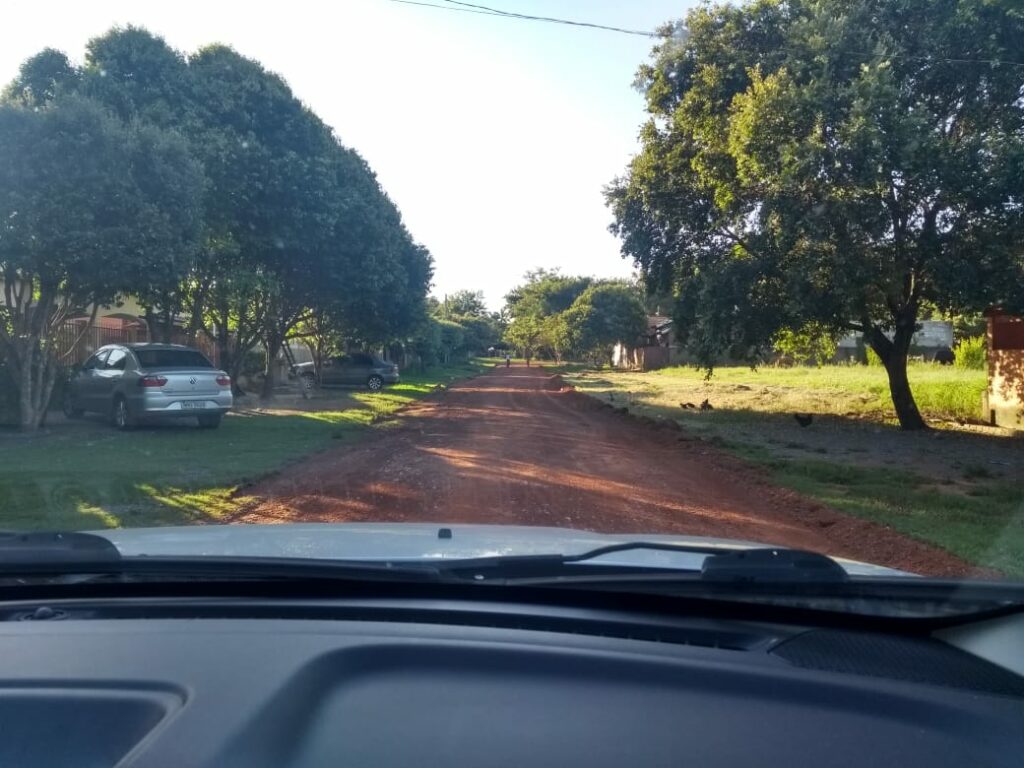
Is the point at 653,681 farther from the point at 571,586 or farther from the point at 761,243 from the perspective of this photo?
the point at 761,243

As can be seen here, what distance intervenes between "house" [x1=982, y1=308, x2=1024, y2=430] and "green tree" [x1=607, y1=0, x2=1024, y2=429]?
1.67 metres

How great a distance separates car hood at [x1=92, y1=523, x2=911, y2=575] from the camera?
353 centimetres

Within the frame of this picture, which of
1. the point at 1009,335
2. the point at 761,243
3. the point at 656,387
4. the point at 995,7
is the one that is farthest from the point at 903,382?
the point at 656,387

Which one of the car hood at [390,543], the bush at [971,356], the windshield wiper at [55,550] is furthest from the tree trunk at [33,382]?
the bush at [971,356]

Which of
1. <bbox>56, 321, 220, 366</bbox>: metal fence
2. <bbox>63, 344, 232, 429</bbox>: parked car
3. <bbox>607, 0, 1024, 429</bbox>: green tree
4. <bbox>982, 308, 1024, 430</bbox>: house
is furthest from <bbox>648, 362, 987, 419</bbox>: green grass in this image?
<bbox>56, 321, 220, 366</bbox>: metal fence

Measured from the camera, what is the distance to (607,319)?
72.4 metres

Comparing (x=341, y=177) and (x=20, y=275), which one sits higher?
(x=341, y=177)

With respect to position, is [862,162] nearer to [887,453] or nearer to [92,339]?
[887,453]

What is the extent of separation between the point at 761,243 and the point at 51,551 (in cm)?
1490

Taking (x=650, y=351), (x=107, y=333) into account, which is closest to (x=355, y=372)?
(x=107, y=333)

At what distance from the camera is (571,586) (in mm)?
3023

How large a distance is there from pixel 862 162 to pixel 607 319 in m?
58.1

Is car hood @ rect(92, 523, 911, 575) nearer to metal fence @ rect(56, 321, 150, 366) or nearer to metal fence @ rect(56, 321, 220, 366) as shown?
metal fence @ rect(56, 321, 150, 366)

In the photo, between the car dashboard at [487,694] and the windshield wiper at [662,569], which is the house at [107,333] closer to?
the windshield wiper at [662,569]
